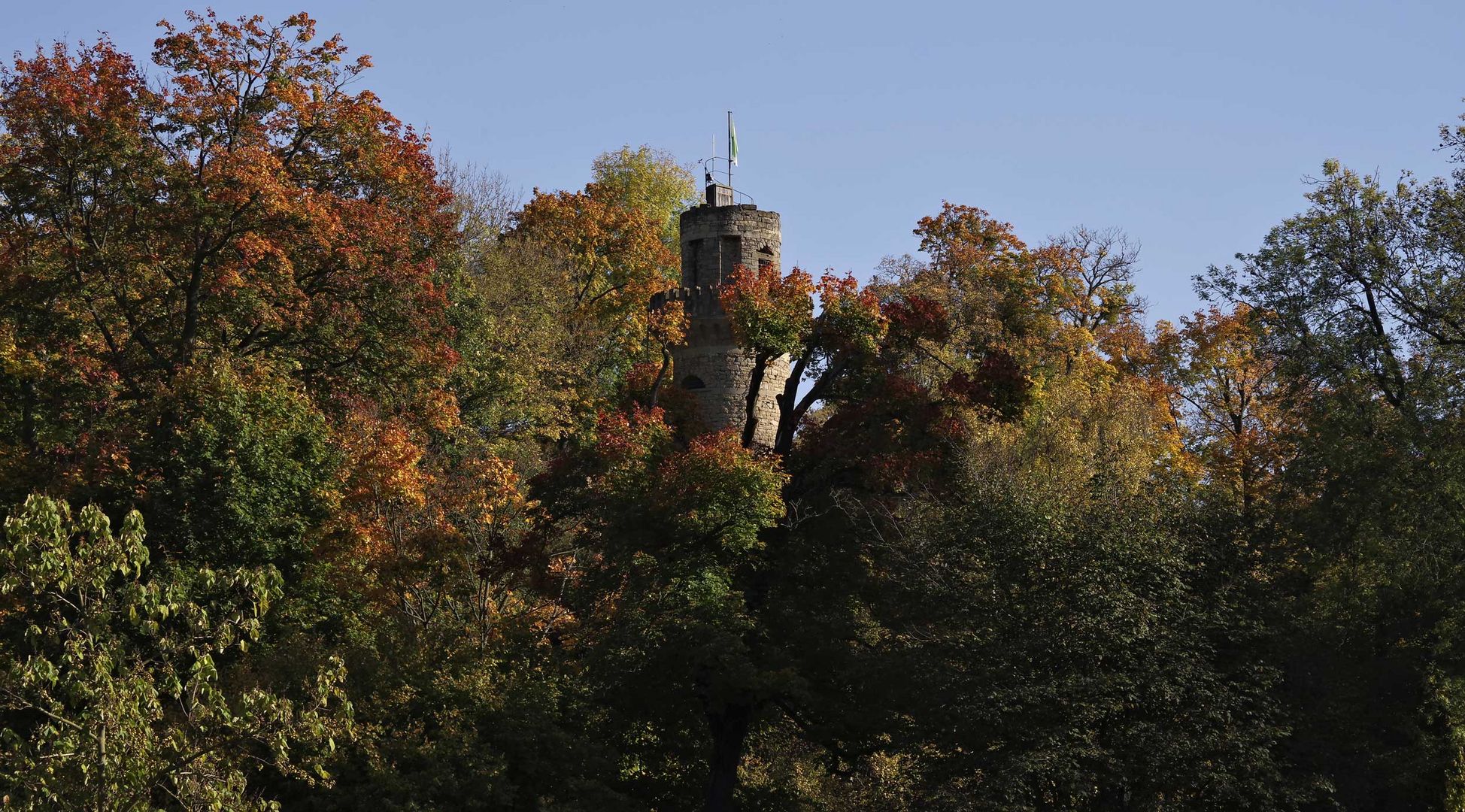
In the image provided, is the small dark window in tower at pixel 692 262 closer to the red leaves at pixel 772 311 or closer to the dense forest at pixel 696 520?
the dense forest at pixel 696 520

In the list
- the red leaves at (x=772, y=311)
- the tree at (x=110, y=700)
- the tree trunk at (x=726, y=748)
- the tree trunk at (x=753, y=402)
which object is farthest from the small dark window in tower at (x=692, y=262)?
the tree at (x=110, y=700)

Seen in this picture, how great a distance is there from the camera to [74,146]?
33906mm

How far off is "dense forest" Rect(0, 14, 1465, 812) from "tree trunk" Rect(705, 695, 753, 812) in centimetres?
9

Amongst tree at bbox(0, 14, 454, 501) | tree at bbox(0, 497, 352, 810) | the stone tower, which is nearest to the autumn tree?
tree at bbox(0, 14, 454, 501)

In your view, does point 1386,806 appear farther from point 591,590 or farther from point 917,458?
point 591,590

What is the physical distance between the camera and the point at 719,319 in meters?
38.3

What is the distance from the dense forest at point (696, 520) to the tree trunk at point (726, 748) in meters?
0.09

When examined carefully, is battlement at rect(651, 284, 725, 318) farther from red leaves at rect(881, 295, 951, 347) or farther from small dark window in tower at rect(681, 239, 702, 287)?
red leaves at rect(881, 295, 951, 347)

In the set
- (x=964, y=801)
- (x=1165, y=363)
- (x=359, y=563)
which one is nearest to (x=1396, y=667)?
(x=964, y=801)

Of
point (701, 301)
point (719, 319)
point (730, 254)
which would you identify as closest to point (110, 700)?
point (719, 319)

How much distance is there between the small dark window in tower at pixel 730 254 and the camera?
38875 mm

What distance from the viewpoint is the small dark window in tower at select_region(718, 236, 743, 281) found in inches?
1531

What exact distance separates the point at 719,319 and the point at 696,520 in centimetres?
728

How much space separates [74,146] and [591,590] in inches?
521
